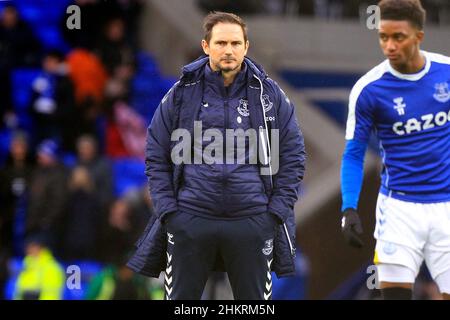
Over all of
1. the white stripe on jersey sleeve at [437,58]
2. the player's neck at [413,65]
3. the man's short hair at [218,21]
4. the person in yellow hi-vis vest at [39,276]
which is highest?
the man's short hair at [218,21]

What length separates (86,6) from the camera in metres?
11.5

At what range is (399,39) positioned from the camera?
21.0ft

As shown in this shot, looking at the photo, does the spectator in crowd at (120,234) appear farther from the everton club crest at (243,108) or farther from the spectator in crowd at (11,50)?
the everton club crest at (243,108)

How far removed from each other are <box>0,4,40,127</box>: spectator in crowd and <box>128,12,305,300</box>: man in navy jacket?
5.75 meters

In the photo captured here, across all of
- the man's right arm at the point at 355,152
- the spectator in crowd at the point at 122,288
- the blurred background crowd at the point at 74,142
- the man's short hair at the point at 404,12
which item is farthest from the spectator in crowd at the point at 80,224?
the man's short hair at the point at 404,12

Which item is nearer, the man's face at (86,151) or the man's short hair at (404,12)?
the man's short hair at (404,12)

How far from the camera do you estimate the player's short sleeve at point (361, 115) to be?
6641 mm

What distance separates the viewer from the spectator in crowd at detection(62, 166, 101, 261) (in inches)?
407

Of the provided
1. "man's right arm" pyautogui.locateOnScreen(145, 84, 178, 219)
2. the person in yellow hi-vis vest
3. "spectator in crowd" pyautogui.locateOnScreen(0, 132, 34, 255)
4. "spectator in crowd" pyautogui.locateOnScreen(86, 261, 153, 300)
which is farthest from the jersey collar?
"spectator in crowd" pyautogui.locateOnScreen(0, 132, 34, 255)

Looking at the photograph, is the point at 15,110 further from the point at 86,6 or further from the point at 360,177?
the point at 360,177

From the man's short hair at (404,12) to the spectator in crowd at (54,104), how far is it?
5.31 meters

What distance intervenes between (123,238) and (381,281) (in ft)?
13.4

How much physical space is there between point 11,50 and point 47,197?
6.35ft

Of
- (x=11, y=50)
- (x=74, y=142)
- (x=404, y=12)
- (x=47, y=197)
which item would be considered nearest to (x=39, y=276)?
(x=47, y=197)
